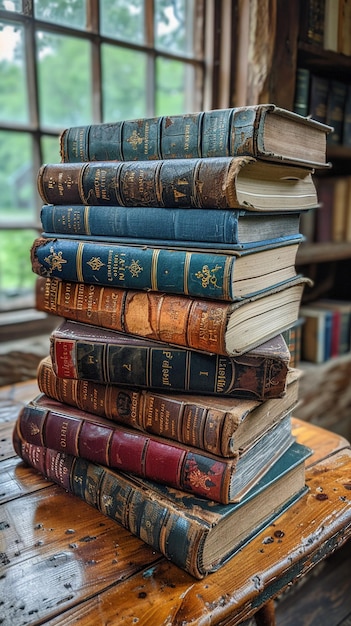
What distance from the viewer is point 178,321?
1.97 ft

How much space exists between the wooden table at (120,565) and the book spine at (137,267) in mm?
305

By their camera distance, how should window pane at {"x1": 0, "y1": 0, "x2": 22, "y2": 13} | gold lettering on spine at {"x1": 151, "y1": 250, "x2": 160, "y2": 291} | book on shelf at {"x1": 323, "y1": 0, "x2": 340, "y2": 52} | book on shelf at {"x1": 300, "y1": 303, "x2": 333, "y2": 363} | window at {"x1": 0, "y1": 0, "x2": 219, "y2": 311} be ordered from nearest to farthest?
gold lettering on spine at {"x1": 151, "y1": 250, "x2": 160, "y2": 291}, window pane at {"x1": 0, "y1": 0, "x2": 22, "y2": 13}, window at {"x1": 0, "y1": 0, "x2": 219, "y2": 311}, book on shelf at {"x1": 323, "y1": 0, "x2": 340, "y2": 52}, book on shelf at {"x1": 300, "y1": 303, "x2": 333, "y2": 363}

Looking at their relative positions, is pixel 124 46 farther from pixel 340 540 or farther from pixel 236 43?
pixel 340 540

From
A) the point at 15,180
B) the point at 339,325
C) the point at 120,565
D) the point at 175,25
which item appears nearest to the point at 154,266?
the point at 120,565

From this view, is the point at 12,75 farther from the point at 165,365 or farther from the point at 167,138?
the point at 165,365

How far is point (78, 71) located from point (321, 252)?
897mm

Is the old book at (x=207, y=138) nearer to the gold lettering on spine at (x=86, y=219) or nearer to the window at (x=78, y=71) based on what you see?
the gold lettering on spine at (x=86, y=219)

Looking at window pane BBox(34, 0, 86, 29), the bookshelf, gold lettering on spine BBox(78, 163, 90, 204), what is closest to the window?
window pane BBox(34, 0, 86, 29)

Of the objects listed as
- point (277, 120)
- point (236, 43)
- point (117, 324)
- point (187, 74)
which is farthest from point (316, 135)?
point (187, 74)

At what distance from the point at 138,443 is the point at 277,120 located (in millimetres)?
421

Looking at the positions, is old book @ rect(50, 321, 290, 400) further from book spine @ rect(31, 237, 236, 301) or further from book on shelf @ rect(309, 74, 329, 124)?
book on shelf @ rect(309, 74, 329, 124)

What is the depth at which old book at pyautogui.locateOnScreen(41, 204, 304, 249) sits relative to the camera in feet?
1.86

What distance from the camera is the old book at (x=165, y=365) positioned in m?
0.59

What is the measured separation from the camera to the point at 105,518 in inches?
Result: 25.7
